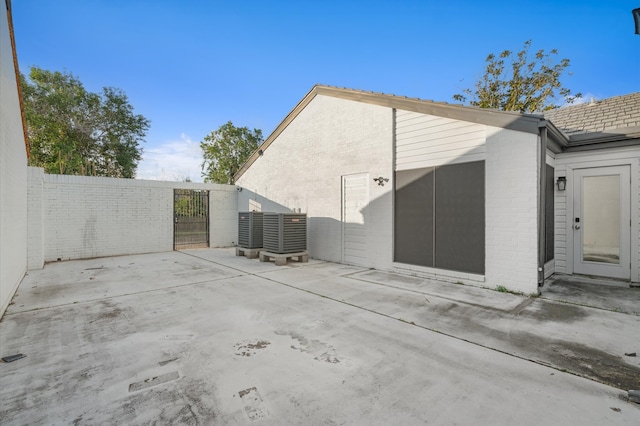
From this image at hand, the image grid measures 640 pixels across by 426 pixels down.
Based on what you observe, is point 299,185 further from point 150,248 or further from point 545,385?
point 545,385

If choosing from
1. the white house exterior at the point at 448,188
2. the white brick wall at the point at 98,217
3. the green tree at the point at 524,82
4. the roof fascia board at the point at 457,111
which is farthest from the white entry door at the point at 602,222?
the green tree at the point at 524,82

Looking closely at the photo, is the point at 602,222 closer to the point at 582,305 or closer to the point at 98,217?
the point at 582,305

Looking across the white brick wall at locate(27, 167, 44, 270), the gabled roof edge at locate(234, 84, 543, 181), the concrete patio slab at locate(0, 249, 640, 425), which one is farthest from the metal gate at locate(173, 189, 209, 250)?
the concrete patio slab at locate(0, 249, 640, 425)

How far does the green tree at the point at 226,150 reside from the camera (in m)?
20.6

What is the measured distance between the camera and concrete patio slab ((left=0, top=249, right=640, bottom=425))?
1.88m

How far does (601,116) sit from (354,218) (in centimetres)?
585

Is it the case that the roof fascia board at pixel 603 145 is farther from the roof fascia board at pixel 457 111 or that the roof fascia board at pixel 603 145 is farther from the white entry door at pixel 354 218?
the white entry door at pixel 354 218

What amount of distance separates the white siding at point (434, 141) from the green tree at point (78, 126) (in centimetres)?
1479

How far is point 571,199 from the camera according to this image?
5.91m

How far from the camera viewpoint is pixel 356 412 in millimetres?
1866

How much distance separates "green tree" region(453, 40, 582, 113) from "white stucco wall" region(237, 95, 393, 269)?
13077 mm

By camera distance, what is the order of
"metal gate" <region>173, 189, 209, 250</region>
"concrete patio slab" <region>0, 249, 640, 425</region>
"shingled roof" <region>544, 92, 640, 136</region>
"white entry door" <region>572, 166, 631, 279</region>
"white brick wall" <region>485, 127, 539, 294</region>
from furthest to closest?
1. "metal gate" <region>173, 189, 209, 250</region>
2. "shingled roof" <region>544, 92, 640, 136</region>
3. "white entry door" <region>572, 166, 631, 279</region>
4. "white brick wall" <region>485, 127, 539, 294</region>
5. "concrete patio slab" <region>0, 249, 640, 425</region>

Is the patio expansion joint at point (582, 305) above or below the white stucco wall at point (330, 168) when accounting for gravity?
below

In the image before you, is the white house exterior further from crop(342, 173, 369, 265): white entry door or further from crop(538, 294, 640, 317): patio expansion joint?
crop(538, 294, 640, 317): patio expansion joint
